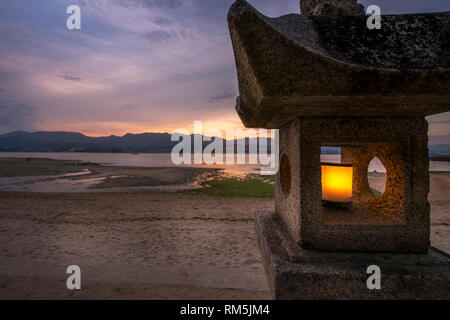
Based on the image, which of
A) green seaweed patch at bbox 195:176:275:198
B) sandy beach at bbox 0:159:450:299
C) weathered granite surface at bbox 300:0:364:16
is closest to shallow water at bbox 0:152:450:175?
green seaweed patch at bbox 195:176:275:198

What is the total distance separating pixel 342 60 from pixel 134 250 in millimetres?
4930

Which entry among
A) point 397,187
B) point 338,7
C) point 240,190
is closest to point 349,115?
point 397,187

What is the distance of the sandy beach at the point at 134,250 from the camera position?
3.22 meters

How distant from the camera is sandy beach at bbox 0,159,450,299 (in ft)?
10.6

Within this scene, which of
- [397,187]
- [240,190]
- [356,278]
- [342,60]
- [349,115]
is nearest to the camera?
[342,60]

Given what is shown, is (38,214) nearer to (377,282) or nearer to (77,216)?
(77,216)

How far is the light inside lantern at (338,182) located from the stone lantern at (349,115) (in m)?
0.56

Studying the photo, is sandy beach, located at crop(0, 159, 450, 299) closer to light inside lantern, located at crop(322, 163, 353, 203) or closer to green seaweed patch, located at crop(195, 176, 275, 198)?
light inside lantern, located at crop(322, 163, 353, 203)

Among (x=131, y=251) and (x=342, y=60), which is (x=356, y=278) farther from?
(x=131, y=251)

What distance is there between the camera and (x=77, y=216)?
7.41 m

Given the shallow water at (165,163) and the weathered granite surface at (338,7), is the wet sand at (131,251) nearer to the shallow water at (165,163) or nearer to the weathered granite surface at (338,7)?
the weathered granite surface at (338,7)

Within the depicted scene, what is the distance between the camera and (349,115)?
2543mm

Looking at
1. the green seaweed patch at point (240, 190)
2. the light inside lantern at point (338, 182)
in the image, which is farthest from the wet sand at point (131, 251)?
the green seaweed patch at point (240, 190)
